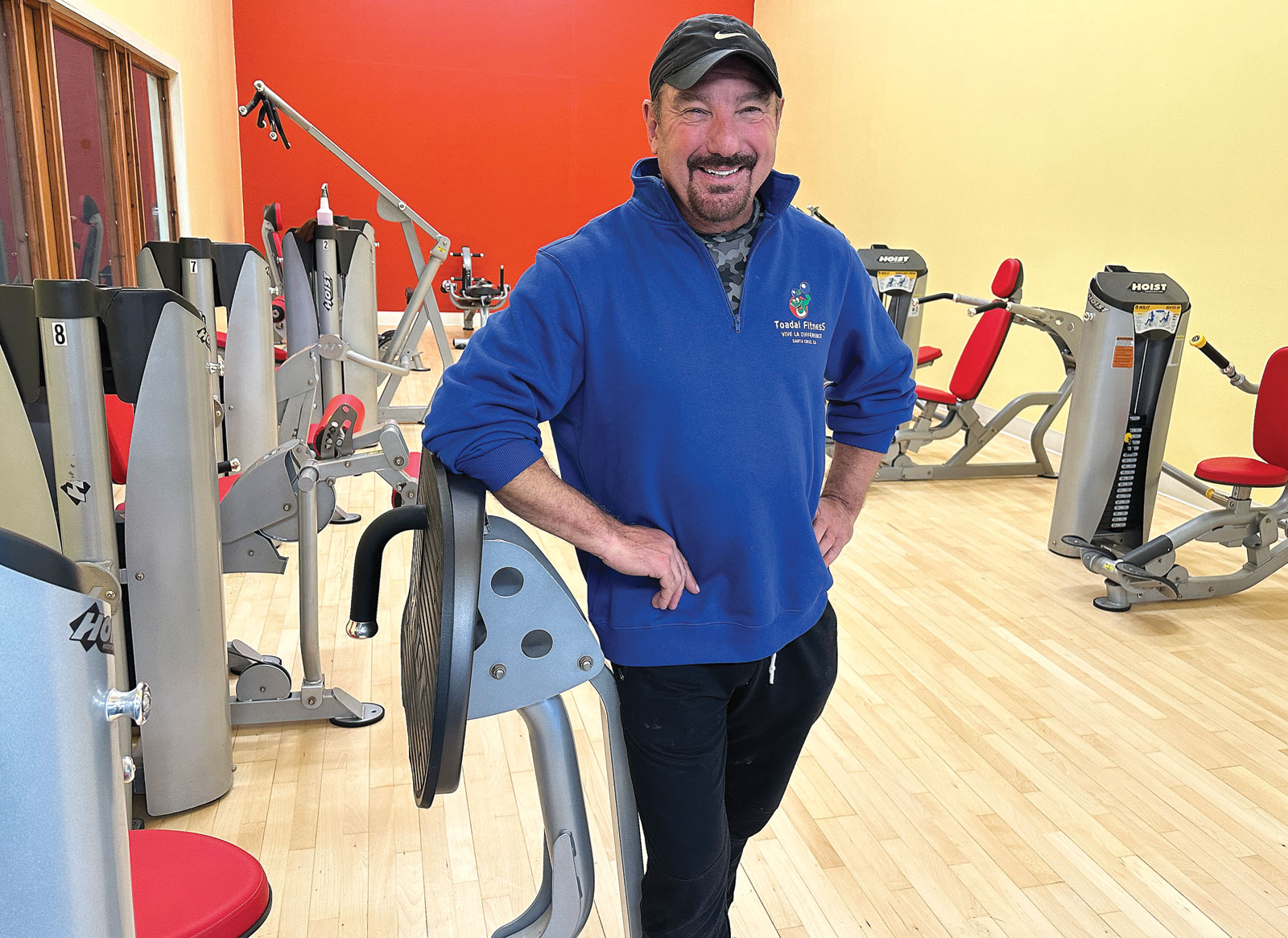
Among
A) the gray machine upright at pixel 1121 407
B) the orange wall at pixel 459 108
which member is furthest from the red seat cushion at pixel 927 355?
the orange wall at pixel 459 108

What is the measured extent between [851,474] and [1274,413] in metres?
2.63

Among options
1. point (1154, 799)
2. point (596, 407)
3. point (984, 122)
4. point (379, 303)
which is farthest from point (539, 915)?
point (379, 303)

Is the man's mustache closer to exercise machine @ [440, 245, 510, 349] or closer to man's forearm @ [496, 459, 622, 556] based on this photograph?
man's forearm @ [496, 459, 622, 556]

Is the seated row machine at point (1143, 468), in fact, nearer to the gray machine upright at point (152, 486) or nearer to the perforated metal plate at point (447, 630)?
the gray machine upright at point (152, 486)

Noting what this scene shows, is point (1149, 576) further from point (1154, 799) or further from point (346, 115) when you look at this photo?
point (346, 115)

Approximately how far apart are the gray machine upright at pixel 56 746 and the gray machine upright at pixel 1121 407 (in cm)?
372

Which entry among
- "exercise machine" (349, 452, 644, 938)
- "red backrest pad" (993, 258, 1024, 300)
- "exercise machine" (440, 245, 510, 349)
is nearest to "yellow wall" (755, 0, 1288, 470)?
"red backrest pad" (993, 258, 1024, 300)

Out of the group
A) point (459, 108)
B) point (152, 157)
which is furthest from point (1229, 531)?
point (459, 108)

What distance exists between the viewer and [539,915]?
1.47 meters

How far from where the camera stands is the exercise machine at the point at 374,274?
4809 mm

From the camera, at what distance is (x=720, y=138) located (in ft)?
4.08

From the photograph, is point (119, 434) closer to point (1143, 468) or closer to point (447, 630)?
point (447, 630)

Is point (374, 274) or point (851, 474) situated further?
point (374, 274)

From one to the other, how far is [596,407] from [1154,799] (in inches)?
73.5
